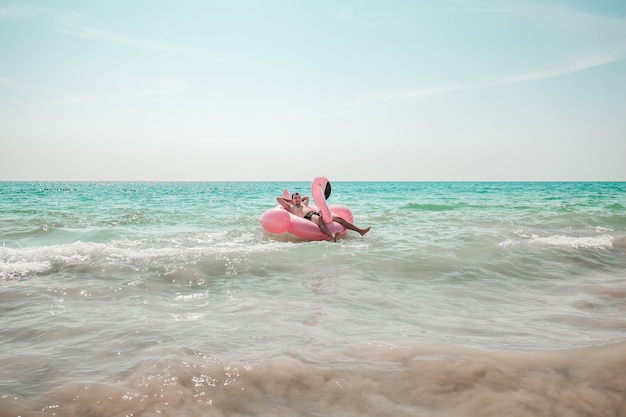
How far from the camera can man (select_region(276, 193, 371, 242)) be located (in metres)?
9.20

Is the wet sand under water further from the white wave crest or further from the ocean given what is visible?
the white wave crest

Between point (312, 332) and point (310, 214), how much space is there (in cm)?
636

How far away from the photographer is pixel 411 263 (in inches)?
247

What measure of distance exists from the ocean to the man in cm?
178

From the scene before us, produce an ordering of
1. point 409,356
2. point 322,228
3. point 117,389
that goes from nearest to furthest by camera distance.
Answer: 1. point 117,389
2. point 409,356
3. point 322,228

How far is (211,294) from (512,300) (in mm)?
3366

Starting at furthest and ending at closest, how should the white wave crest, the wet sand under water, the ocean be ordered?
the white wave crest
the ocean
the wet sand under water

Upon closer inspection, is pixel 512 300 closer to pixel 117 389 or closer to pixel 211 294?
pixel 211 294

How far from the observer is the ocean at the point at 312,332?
2234 millimetres

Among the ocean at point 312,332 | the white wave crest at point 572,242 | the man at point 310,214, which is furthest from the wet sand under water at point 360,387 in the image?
the man at point 310,214

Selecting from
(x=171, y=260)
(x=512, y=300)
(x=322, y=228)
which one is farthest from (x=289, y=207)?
(x=512, y=300)

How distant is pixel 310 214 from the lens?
9609 mm

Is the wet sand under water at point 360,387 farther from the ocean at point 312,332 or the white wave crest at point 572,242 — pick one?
the white wave crest at point 572,242

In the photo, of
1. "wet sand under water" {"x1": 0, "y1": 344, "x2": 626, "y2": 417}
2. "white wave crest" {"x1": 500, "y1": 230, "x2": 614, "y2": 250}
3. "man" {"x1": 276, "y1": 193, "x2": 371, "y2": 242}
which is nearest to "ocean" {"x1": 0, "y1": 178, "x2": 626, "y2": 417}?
"wet sand under water" {"x1": 0, "y1": 344, "x2": 626, "y2": 417}
